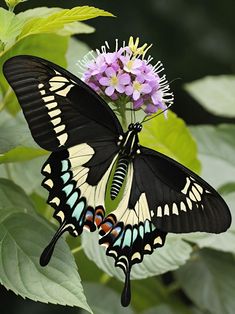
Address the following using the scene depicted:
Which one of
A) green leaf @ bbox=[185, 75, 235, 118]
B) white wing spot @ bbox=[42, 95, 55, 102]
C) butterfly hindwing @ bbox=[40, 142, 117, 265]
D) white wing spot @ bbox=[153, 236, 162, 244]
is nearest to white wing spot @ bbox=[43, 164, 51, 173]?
butterfly hindwing @ bbox=[40, 142, 117, 265]

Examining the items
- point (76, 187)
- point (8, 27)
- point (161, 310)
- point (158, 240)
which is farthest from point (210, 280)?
point (8, 27)

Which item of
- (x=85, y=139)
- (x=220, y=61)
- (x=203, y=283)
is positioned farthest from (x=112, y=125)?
(x=220, y=61)

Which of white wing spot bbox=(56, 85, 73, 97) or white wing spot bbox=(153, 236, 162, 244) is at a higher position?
white wing spot bbox=(56, 85, 73, 97)

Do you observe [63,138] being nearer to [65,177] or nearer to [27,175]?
[65,177]

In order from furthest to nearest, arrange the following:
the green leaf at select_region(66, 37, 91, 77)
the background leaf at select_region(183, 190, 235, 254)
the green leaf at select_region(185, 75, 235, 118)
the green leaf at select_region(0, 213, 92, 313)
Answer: the green leaf at select_region(185, 75, 235, 118), the green leaf at select_region(66, 37, 91, 77), the background leaf at select_region(183, 190, 235, 254), the green leaf at select_region(0, 213, 92, 313)

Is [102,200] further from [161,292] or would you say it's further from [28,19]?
[161,292]

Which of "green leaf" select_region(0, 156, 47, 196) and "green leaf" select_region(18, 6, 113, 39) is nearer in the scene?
"green leaf" select_region(18, 6, 113, 39)

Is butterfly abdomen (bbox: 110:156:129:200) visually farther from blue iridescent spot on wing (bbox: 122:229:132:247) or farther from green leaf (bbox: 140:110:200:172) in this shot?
green leaf (bbox: 140:110:200:172)

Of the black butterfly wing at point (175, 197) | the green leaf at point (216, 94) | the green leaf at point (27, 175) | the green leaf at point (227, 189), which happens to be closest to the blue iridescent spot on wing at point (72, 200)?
the black butterfly wing at point (175, 197)
